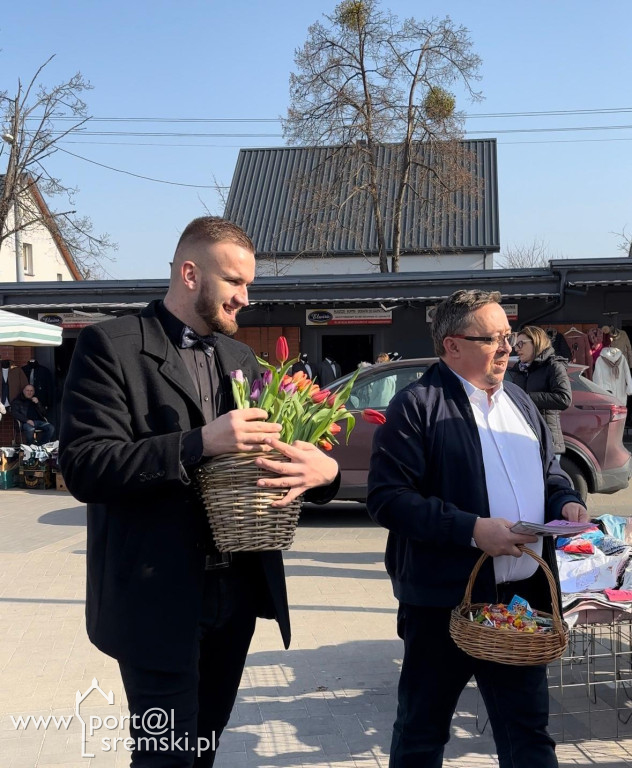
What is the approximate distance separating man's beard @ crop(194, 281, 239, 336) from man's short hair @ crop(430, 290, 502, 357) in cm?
90

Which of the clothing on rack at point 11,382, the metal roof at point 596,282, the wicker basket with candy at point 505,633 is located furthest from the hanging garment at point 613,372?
the wicker basket with candy at point 505,633

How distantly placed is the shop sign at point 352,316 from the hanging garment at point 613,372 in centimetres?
434

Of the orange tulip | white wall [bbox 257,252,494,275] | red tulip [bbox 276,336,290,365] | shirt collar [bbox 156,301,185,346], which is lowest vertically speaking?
the orange tulip

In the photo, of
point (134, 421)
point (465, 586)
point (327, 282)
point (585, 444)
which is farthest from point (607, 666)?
point (327, 282)

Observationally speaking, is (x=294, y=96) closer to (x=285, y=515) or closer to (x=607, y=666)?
(x=607, y=666)

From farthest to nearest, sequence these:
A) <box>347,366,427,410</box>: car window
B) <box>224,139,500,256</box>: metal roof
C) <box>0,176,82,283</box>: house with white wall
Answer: <box>0,176,82,283</box>: house with white wall, <box>224,139,500,256</box>: metal roof, <box>347,366,427,410</box>: car window

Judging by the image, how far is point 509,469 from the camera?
9.71ft

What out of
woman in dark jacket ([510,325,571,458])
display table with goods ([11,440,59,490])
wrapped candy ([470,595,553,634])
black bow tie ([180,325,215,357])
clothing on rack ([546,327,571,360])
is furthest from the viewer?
clothing on rack ([546,327,571,360])

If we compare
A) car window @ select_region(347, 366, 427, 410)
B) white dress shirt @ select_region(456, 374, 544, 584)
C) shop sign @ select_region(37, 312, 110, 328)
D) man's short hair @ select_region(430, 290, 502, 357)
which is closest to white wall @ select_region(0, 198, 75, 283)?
shop sign @ select_region(37, 312, 110, 328)

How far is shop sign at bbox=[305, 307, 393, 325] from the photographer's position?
17828mm

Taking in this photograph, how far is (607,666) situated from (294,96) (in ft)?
68.0

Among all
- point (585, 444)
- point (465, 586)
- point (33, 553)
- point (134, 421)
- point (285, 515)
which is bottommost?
point (33, 553)

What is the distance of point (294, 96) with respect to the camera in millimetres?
23156

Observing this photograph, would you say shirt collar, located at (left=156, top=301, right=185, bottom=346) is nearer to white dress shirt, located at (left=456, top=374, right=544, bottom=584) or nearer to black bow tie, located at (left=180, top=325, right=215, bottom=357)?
black bow tie, located at (left=180, top=325, right=215, bottom=357)
